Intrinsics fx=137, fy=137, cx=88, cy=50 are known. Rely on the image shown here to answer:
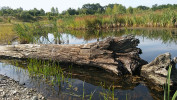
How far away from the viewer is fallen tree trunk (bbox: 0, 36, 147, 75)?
4438mm

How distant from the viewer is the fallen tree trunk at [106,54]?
4.44m

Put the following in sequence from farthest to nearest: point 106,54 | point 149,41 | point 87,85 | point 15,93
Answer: point 149,41 < point 106,54 < point 87,85 < point 15,93

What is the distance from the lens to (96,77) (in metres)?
4.43

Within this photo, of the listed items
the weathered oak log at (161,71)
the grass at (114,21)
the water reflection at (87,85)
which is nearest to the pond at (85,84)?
the water reflection at (87,85)

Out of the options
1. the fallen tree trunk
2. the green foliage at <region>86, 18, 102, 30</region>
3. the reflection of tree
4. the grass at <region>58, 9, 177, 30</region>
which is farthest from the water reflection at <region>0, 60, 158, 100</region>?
the green foliage at <region>86, 18, 102, 30</region>

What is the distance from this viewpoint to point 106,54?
4586 millimetres

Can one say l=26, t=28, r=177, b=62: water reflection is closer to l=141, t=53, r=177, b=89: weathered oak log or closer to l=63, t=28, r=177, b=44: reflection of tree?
l=63, t=28, r=177, b=44: reflection of tree

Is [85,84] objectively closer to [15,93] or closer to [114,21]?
[15,93]

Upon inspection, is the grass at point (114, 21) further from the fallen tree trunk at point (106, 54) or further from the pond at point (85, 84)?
the pond at point (85, 84)

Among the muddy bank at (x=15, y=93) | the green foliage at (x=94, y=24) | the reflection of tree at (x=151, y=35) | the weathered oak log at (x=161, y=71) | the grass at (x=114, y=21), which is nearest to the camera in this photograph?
the muddy bank at (x=15, y=93)

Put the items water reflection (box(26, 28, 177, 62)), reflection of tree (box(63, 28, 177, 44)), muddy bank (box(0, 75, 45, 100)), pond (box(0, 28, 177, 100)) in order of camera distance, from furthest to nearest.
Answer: reflection of tree (box(63, 28, 177, 44)) → water reflection (box(26, 28, 177, 62)) → pond (box(0, 28, 177, 100)) → muddy bank (box(0, 75, 45, 100))

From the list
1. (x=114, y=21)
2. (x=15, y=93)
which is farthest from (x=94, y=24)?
(x=15, y=93)

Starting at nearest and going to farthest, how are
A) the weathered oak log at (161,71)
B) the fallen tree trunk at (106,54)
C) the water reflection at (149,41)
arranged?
the weathered oak log at (161,71)
the fallen tree trunk at (106,54)
the water reflection at (149,41)

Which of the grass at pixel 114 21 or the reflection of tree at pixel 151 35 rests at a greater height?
the grass at pixel 114 21
